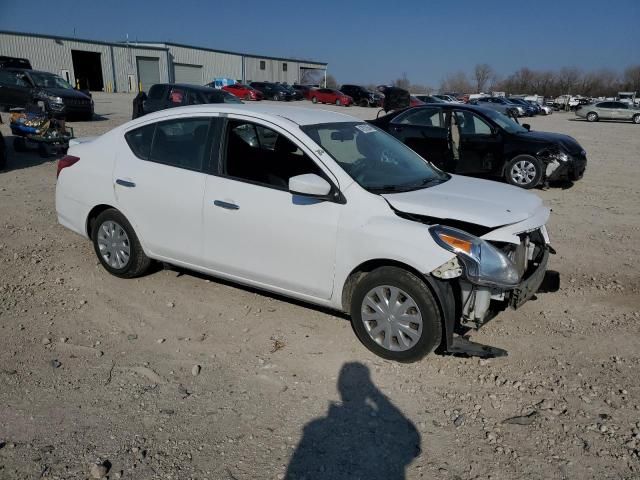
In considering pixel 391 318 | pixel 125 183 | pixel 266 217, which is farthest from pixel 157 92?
pixel 391 318

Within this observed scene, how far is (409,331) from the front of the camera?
3674 millimetres

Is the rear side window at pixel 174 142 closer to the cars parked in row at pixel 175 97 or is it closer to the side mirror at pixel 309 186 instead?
the side mirror at pixel 309 186

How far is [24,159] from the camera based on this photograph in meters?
11.7

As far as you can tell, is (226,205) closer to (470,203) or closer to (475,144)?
(470,203)

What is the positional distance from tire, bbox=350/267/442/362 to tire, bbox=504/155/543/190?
7.13 m

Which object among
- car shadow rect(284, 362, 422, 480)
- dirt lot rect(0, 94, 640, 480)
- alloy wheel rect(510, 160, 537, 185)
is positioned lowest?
car shadow rect(284, 362, 422, 480)

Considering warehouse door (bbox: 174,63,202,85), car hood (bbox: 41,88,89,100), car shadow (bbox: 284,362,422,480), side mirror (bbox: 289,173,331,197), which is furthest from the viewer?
warehouse door (bbox: 174,63,202,85)

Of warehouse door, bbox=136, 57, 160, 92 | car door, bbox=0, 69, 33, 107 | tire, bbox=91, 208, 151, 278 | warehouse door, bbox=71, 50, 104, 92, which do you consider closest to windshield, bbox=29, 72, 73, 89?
car door, bbox=0, 69, 33, 107

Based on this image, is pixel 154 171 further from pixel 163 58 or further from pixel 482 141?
pixel 163 58

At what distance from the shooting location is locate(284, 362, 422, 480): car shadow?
9.09ft

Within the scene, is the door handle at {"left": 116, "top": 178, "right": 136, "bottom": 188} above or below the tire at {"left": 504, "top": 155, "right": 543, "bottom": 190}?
above

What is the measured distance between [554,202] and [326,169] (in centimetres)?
664

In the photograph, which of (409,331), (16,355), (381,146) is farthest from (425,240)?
(16,355)

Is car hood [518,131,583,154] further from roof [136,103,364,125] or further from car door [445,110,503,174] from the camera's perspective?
roof [136,103,364,125]
